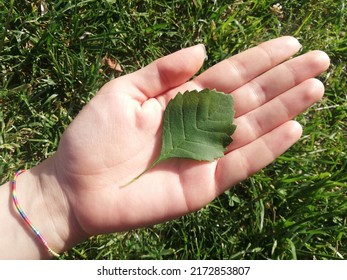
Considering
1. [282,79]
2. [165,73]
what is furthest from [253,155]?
[165,73]

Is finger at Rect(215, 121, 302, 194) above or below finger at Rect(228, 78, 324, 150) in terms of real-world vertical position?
below

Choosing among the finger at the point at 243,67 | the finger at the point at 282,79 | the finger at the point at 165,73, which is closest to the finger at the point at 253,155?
the finger at the point at 282,79

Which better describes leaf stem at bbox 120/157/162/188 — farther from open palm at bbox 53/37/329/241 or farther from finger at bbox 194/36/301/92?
finger at bbox 194/36/301/92

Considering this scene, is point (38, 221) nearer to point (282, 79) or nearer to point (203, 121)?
point (203, 121)

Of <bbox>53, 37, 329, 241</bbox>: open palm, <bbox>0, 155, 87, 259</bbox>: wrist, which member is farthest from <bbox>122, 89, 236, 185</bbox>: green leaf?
<bbox>0, 155, 87, 259</bbox>: wrist

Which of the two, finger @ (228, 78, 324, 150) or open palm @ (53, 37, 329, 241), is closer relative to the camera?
open palm @ (53, 37, 329, 241)

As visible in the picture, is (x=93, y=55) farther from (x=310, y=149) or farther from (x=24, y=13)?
(x=310, y=149)

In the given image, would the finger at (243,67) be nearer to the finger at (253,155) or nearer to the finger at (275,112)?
the finger at (275,112)

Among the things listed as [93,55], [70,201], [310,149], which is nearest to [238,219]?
[310,149]
